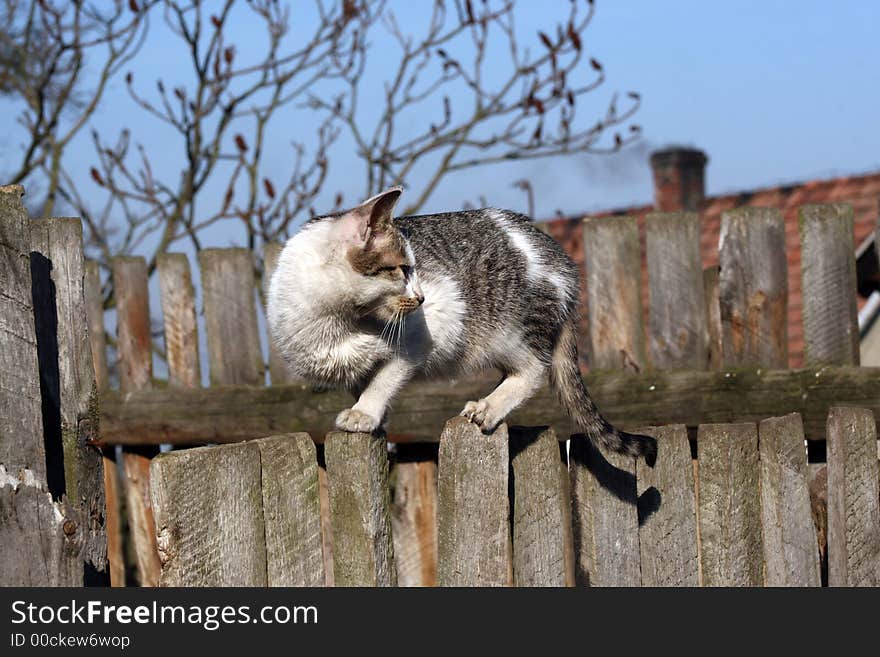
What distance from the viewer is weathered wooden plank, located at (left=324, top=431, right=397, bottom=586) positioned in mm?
2529

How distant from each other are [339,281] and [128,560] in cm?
492

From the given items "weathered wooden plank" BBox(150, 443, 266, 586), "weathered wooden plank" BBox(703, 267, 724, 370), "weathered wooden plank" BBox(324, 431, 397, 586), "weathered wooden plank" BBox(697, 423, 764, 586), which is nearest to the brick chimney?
"weathered wooden plank" BBox(703, 267, 724, 370)

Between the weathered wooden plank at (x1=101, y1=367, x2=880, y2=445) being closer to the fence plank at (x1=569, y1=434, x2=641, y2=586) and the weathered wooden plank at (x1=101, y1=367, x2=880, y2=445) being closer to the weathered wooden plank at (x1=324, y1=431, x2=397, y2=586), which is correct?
the fence plank at (x1=569, y1=434, x2=641, y2=586)

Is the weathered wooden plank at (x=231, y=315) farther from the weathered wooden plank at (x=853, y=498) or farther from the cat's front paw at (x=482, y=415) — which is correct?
the weathered wooden plank at (x=853, y=498)

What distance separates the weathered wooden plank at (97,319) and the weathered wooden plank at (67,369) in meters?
2.39

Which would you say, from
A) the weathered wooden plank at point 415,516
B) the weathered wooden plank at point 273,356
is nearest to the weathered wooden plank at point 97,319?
the weathered wooden plank at point 273,356

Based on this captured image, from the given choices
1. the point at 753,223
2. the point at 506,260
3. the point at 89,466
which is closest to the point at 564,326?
the point at 506,260

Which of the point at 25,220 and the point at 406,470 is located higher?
the point at 25,220

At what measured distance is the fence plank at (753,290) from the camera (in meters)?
4.20

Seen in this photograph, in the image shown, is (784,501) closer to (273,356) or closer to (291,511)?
(291,511)

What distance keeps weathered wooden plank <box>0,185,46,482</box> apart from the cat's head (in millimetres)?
847

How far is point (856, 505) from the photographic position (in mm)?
3307

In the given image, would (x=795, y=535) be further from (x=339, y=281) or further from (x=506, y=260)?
(x=339, y=281)

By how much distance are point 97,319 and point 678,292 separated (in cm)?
270
